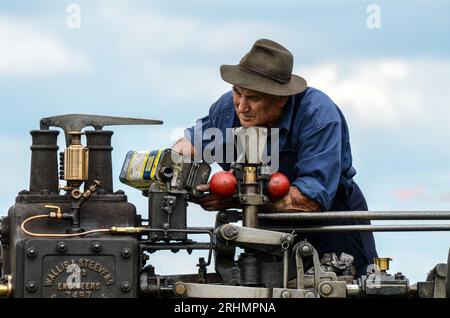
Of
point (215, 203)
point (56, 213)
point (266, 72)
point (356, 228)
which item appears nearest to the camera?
point (56, 213)

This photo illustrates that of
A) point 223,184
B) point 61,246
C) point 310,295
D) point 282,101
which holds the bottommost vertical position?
point 310,295

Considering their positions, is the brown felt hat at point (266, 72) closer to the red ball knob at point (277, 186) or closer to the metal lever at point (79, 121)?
the red ball knob at point (277, 186)

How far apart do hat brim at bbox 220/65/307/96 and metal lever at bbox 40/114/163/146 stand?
91 cm

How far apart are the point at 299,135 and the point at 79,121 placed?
5.55 ft

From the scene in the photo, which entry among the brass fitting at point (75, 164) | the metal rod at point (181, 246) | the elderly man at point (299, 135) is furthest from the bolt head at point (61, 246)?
the elderly man at point (299, 135)

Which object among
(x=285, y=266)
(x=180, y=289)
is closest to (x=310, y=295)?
(x=285, y=266)

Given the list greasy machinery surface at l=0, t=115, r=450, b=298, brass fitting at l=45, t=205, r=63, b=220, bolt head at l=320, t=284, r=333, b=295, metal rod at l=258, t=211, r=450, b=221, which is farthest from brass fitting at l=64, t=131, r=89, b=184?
bolt head at l=320, t=284, r=333, b=295

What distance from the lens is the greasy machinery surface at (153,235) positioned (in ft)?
30.7

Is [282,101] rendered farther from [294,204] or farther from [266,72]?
[294,204]

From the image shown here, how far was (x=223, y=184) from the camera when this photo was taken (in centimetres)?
973

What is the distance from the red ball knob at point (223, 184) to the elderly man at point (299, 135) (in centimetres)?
13

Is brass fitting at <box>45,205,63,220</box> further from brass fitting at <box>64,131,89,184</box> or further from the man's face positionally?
the man's face

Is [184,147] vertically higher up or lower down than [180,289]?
higher up

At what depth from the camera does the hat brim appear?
410 inches
